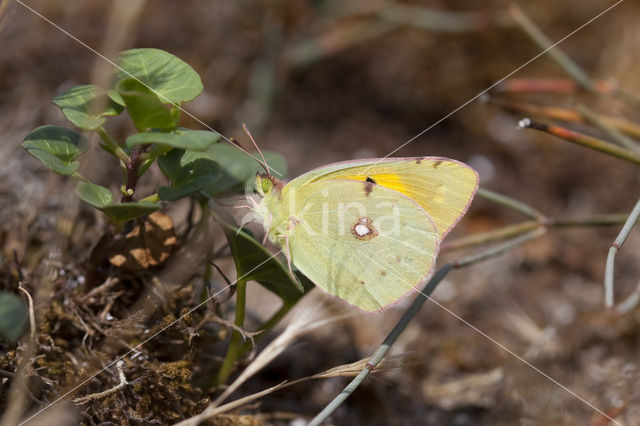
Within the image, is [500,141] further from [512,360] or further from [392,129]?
[512,360]

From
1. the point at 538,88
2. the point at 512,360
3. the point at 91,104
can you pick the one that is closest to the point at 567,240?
the point at 538,88

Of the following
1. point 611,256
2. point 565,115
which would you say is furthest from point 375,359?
point 565,115

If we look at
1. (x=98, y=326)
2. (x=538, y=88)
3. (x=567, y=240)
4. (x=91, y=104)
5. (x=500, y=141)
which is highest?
(x=91, y=104)

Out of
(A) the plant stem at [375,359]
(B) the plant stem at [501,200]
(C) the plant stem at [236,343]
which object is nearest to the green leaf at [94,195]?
(C) the plant stem at [236,343]

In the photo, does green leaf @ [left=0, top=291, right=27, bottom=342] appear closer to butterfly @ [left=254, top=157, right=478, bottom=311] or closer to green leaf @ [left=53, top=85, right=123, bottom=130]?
green leaf @ [left=53, top=85, right=123, bottom=130]

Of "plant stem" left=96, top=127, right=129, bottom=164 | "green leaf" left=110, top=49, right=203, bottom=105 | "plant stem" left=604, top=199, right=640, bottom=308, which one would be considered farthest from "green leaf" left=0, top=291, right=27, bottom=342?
"plant stem" left=604, top=199, right=640, bottom=308

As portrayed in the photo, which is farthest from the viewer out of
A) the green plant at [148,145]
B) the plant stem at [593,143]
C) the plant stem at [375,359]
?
the plant stem at [593,143]

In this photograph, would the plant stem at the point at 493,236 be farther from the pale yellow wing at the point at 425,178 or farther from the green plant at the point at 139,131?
the green plant at the point at 139,131
